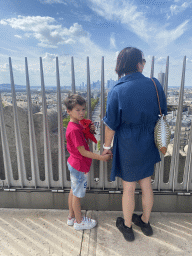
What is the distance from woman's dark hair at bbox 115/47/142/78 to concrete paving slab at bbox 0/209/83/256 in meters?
1.97

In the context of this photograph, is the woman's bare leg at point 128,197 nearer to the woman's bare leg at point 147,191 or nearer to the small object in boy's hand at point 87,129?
the woman's bare leg at point 147,191

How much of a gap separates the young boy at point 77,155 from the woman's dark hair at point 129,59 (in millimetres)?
527

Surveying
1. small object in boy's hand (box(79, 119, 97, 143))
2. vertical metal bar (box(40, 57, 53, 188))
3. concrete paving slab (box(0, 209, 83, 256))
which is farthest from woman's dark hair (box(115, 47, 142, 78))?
concrete paving slab (box(0, 209, 83, 256))

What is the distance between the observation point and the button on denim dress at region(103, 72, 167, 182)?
1.68m

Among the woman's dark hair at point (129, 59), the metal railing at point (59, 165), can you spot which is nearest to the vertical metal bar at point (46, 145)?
the metal railing at point (59, 165)

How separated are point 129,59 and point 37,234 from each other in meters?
2.26

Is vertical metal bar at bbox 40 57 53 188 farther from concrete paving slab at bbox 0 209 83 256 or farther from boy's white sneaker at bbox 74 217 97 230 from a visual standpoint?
boy's white sneaker at bbox 74 217 97 230

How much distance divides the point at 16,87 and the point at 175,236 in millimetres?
2732

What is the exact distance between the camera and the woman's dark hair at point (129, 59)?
1717mm

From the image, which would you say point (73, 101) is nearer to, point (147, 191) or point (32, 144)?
point (32, 144)

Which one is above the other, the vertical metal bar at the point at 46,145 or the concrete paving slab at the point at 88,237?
the vertical metal bar at the point at 46,145

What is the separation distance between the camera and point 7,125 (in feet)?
8.35

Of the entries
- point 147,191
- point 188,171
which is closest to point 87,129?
point 147,191

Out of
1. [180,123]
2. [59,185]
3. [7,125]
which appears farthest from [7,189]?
[180,123]
